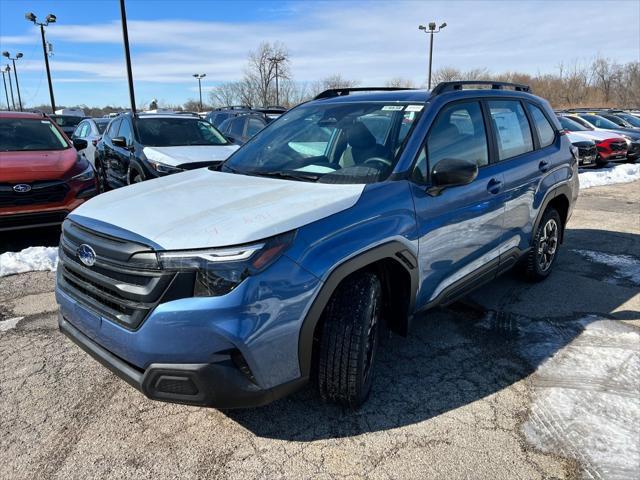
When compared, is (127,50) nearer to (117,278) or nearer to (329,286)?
(117,278)

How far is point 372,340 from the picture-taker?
2729 mm

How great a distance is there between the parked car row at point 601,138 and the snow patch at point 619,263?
920 cm

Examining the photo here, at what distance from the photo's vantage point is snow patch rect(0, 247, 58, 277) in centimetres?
514

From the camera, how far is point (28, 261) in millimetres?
5258

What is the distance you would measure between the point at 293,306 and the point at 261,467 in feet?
2.73

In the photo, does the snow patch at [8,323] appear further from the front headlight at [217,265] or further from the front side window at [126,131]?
the front side window at [126,131]

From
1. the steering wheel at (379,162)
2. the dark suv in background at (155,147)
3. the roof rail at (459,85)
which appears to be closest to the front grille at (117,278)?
the steering wheel at (379,162)

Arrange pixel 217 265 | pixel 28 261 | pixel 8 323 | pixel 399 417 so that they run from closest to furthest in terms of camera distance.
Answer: pixel 217 265, pixel 399 417, pixel 8 323, pixel 28 261

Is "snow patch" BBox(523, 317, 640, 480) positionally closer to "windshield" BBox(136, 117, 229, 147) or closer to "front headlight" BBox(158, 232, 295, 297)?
"front headlight" BBox(158, 232, 295, 297)

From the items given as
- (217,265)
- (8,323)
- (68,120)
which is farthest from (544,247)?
(68,120)

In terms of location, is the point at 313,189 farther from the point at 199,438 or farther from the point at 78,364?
the point at 78,364

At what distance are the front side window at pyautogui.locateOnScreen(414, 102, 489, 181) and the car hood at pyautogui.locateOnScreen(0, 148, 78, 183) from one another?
4.69 metres

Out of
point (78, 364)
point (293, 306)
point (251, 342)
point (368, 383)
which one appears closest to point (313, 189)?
point (293, 306)

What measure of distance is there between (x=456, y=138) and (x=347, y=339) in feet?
5.52
